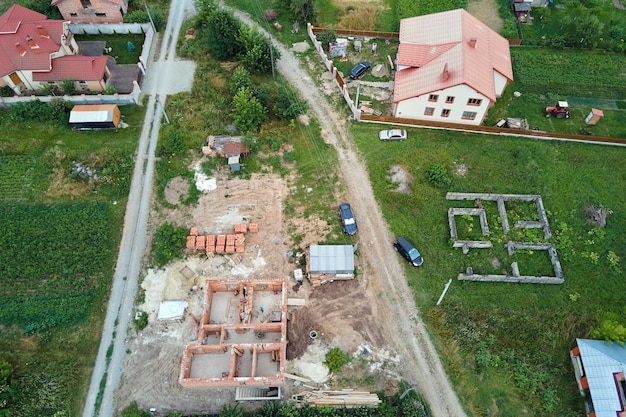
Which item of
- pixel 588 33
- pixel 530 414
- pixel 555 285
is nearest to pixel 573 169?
pixel 555 285

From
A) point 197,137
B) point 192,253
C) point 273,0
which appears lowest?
point 192,253

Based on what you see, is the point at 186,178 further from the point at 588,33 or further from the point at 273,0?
the point at 588,33

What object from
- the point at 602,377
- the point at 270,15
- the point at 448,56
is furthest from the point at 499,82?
the point at 602,377

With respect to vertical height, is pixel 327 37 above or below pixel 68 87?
above

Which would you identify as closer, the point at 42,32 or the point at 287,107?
the point at 287,107

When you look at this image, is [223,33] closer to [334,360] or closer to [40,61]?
[40,61]

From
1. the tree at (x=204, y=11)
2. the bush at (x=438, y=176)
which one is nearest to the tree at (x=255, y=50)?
the tree at (x=204, y=11)

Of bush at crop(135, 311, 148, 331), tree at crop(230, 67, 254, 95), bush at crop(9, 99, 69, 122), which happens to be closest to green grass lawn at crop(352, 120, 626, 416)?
Answer: tree at crop(230, 67, 254, 95)
